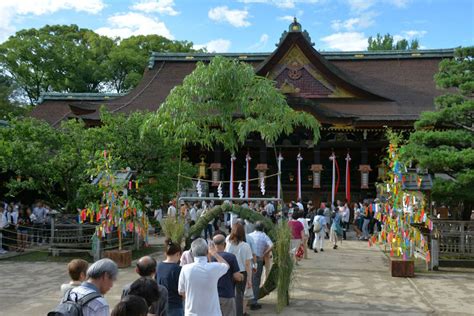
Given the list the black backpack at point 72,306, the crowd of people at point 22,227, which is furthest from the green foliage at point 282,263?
the crowd of people at point 22,227

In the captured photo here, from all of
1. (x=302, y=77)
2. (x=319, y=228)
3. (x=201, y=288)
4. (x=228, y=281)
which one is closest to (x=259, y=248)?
(x=228, y=281)

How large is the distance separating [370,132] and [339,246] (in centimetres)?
985

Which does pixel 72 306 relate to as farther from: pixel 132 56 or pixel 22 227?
pixel 132 56

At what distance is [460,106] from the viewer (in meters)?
14.2

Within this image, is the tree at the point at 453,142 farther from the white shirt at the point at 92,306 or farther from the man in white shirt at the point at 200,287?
the white shirt at the point at 92,306

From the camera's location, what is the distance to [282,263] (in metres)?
8.96

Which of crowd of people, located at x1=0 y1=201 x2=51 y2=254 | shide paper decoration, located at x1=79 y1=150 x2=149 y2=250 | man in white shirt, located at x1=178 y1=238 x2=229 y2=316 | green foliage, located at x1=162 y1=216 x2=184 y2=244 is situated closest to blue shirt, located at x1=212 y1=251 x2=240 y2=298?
man in white shirt, located at x1=178 y1=238 x2=229 y2=316

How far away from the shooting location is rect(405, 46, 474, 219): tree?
13422 millimetres

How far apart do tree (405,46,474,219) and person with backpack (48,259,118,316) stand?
36.8 feet

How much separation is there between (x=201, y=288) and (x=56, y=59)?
129 feet

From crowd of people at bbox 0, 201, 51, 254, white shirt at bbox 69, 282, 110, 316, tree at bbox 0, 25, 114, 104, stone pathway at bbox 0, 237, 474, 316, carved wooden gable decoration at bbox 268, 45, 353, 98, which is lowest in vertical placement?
stone pathway at bbox 0, 237, 474, 316

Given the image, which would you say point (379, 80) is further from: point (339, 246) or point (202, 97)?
point (202, 97)

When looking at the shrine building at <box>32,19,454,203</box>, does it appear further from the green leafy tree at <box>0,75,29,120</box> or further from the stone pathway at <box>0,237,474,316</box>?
the stone pathway at <box>0,237,474,316</box>

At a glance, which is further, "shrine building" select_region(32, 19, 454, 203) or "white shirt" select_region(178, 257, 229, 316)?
"shrine building" select_region(32, 19, 454, 203)
